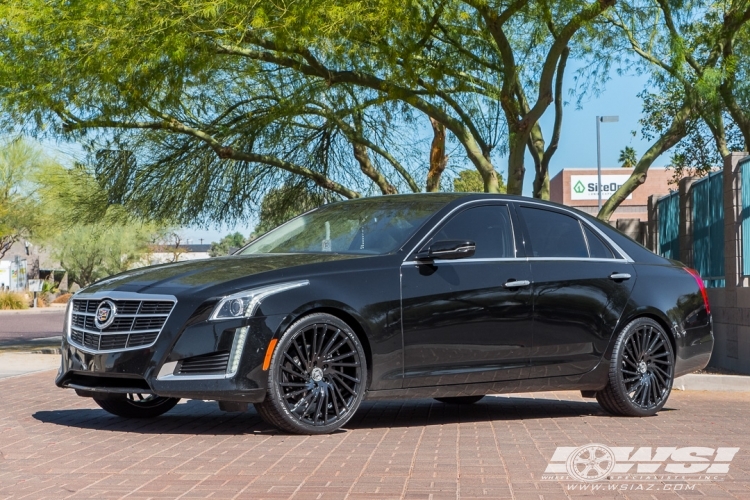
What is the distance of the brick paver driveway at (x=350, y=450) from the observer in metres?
6.03

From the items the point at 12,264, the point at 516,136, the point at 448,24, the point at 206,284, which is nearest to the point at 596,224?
the point at 206,284

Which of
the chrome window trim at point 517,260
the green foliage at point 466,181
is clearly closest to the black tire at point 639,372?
the chrome window trim at point 517,260

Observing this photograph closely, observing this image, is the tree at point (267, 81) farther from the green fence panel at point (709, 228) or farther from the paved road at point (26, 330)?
the paved road at point (26, 330)

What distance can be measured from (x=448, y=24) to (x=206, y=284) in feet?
38.8

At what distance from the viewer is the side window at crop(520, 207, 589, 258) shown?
9.38 meters

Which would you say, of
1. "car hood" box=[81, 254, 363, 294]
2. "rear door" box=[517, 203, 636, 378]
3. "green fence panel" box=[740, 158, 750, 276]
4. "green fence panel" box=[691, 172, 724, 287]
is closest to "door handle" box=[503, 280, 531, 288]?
"rear door" box=[517, 203, 636, 378]

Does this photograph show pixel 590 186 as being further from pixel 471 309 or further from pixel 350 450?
pixel 350 450

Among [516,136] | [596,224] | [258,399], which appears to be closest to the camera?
[258,399]

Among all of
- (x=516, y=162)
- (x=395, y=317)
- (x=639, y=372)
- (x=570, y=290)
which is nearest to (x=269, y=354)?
(x=395, y=317)

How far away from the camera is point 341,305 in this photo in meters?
7.97

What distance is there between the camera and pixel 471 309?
862 cm

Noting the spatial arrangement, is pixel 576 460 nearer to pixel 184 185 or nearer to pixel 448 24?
pixel 448 24

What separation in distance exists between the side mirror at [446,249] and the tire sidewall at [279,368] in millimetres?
837

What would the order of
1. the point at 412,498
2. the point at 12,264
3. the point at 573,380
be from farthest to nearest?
the point at 12,264
the point at 573,380
the point at 412,498
